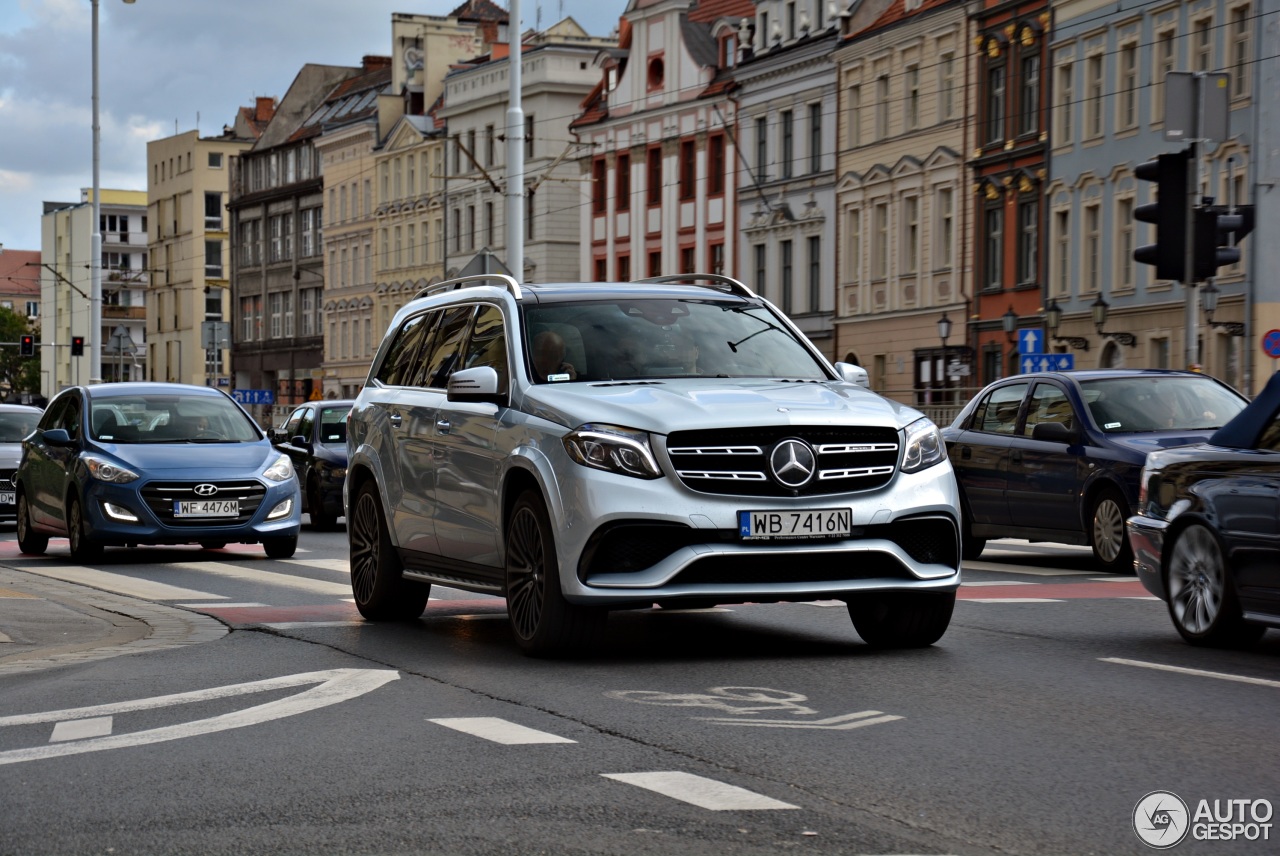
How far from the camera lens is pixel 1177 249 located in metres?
20.6

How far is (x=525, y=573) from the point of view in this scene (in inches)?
430

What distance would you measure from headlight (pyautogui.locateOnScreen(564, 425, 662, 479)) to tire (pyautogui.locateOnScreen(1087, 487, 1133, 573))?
8.57m

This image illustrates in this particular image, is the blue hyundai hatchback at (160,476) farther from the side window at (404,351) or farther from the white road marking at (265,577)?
the side window at (404,351)

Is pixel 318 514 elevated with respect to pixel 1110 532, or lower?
lower

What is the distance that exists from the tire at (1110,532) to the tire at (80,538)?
8.75m

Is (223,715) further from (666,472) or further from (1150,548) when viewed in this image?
(1150,548)

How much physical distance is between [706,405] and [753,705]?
6.35ft

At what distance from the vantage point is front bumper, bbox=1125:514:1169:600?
12.0 m

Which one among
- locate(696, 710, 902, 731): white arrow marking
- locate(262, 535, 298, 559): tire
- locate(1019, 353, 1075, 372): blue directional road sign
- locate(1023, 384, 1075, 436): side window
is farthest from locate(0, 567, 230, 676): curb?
locate(1019, 353, 1075, 372): blue directional road sign

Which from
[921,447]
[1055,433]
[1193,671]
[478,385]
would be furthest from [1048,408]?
[1193,671]

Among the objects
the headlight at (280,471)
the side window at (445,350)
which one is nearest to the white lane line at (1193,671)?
the side window at (445,350)

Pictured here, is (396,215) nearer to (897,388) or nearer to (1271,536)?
(897,388)

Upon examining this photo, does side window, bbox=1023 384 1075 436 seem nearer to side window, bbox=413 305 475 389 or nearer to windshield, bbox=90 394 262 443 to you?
windshield, bbox=90 394 262 443

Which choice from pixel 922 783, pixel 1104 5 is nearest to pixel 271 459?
pixel 922 783
